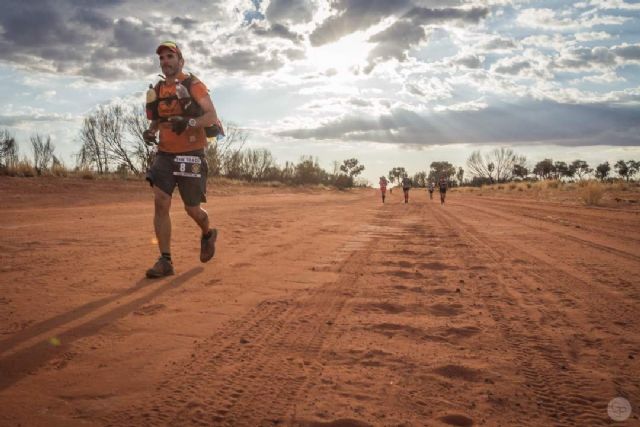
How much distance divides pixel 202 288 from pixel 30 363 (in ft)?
5.55

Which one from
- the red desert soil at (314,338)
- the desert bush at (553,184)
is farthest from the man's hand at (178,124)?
the desert bush at (553,184)

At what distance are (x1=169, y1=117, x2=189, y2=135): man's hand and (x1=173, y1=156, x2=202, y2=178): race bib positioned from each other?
0.28m

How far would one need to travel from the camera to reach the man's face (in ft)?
14.8

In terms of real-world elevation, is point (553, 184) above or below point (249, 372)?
above

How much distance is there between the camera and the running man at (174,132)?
14.9 feet

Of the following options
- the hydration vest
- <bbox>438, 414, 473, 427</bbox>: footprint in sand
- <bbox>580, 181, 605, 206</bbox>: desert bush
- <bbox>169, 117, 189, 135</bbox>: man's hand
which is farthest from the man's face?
<bbox>580, 181, 605, 206</bbox>: desert bush

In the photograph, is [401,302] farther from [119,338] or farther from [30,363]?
[30,363]

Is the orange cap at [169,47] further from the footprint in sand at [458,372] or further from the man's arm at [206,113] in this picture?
the footprint in sand at [458,372]

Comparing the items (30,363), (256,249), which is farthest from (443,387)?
(256,249)

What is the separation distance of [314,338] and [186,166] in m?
2.59

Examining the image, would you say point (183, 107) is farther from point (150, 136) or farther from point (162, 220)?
point (162, 220)

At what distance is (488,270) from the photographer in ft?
16.1

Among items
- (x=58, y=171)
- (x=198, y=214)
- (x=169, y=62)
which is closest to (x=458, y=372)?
(x=198, y=214)

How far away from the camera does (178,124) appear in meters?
4.50
